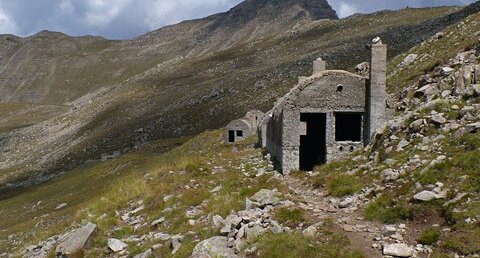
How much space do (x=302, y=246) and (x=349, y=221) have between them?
7.52 feet

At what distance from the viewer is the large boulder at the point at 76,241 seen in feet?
59.0

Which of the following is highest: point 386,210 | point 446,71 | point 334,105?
point 446,71

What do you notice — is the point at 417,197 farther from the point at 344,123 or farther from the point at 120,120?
the point at 120,120

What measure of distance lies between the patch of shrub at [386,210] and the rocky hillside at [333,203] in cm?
3

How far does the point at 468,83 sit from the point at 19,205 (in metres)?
47.8

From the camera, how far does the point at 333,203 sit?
1600 centimetres

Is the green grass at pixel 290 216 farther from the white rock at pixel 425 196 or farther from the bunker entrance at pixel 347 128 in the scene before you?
the bunker entrance at pixel 347 128

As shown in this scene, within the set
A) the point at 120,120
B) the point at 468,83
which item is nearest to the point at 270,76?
the point at 120,120

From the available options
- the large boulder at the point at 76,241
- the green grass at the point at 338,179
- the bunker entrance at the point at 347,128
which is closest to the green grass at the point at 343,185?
the green grass at the point at 338,179

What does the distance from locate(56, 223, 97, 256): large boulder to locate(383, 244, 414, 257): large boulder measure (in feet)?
37.4

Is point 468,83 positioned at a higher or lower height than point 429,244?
higher

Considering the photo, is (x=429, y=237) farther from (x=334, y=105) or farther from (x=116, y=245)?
(x=334, y=105)

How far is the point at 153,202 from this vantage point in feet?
73.3

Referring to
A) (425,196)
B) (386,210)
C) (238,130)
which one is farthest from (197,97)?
(425,196)
